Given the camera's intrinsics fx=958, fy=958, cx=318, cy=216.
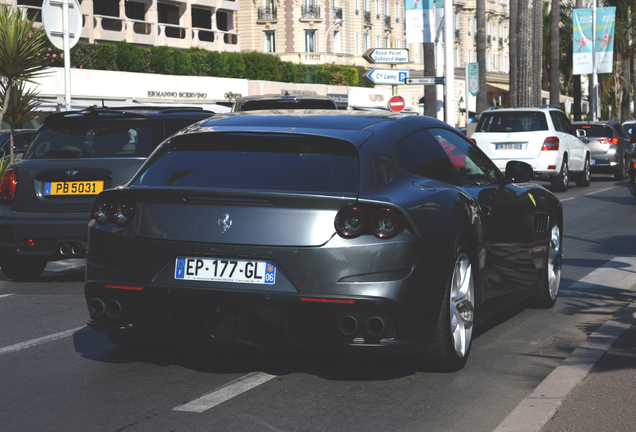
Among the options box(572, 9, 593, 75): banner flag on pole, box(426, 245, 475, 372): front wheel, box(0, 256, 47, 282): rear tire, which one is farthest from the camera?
box(572, 9, 593, 75): banner flag on pole

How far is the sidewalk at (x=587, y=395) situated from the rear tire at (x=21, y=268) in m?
5.82

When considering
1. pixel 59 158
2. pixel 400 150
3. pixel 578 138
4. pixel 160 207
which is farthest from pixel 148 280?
pixel 578 138

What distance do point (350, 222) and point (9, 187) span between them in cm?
536

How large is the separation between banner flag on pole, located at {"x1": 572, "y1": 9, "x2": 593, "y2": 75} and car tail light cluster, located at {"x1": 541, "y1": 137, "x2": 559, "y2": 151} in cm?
2565

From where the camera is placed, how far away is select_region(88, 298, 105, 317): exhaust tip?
5.03 meters

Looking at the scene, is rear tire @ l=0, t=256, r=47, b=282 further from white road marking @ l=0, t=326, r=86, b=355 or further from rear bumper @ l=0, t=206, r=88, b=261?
white road marking @ l=0, t=326, r=86, b=355

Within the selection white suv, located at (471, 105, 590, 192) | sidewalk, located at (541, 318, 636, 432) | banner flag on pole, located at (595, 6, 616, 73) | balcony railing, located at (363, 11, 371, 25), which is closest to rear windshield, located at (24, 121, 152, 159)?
sidewalk, located at (541, 318, 636, 432)

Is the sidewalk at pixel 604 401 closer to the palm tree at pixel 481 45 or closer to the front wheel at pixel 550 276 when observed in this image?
the front wheel at pixel 550 276

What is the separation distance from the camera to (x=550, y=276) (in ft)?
24.4

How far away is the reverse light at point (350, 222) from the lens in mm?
4629

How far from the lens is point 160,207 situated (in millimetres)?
4910

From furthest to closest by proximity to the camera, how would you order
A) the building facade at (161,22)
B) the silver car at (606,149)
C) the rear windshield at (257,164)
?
the building facade at (161,22)
the silver car at (606,149)
the rear windshield at (257,164)

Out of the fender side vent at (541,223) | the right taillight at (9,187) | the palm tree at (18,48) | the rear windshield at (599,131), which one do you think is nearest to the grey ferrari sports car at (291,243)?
the fender side vent at (541,223)

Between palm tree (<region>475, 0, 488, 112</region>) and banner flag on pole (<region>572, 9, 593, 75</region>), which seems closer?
palm tree (<region>475, 0, 488, 112</region>)
